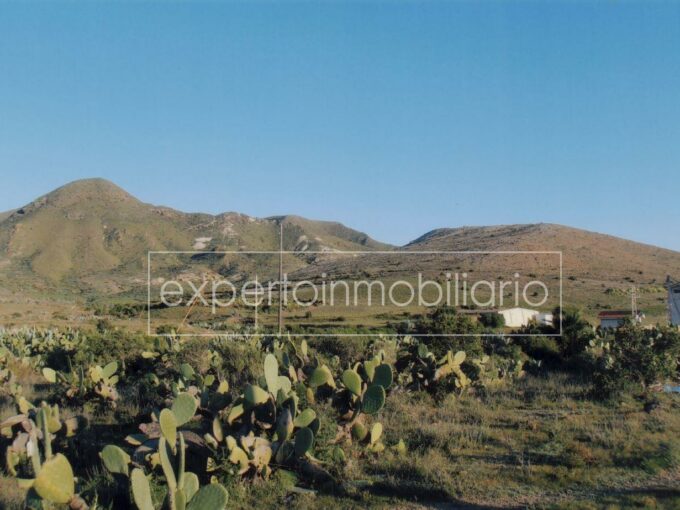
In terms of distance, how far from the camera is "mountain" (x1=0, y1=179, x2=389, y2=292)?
89.2 meters

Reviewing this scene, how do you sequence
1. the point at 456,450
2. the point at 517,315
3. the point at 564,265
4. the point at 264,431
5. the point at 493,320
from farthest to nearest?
the point at 564,265
the point at 517,315
the point at 493,320
the point at 456,450
the point at 264,431

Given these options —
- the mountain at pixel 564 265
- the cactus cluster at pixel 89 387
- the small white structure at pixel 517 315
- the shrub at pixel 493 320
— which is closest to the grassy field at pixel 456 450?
the cactus cluster at pixel 89 387

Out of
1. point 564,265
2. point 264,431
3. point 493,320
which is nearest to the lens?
point 264,431

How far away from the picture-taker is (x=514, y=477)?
21.0 feet

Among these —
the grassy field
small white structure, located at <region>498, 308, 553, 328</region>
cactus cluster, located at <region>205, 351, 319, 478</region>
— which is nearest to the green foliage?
the grassy field

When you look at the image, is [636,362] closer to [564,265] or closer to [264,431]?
[264,431]

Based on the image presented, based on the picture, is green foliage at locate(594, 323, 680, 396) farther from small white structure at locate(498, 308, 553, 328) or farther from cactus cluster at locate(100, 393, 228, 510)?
small white structure at locate(498, 308, 553, 328)

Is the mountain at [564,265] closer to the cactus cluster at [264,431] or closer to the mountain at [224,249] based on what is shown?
the mountain at [224,249]

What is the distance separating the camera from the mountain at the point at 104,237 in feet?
293

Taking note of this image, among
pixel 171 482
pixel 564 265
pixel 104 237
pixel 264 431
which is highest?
pixel 104 237

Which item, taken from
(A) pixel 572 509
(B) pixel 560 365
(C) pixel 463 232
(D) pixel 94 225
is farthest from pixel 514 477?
(D) pixel 94 225

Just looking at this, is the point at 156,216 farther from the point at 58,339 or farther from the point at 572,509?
the point at 572,509

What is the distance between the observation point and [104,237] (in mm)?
101375

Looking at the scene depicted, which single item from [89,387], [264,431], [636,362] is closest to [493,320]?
[636,362]
